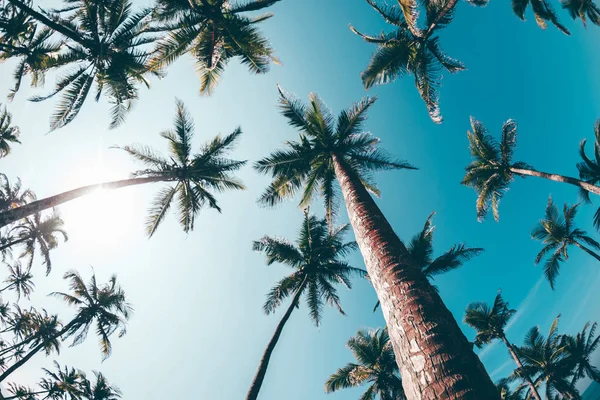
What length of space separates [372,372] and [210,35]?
19733mm

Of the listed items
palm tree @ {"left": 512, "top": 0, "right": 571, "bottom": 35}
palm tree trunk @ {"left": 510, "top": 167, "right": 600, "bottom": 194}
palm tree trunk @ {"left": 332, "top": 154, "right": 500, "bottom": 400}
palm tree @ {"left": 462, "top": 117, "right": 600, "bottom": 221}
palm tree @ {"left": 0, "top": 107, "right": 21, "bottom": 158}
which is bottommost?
palm tree trunk @ {"left": 332, "top": 154, "right": 500, "bottom": 400}

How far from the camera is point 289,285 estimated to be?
48.3 feet

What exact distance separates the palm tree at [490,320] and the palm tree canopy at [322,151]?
51.9 ft

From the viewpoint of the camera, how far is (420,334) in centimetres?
271

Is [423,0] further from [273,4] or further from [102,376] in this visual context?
[102,376]

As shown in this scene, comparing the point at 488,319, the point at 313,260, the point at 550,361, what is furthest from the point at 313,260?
the point at 550,361

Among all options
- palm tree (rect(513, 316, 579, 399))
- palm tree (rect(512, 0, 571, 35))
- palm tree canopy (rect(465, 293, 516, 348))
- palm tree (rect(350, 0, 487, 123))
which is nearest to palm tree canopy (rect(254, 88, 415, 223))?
palm tree (rect(350, 0, 487, 123))

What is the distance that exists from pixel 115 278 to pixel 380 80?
19.6 metres

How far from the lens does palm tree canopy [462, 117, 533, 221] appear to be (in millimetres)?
15328

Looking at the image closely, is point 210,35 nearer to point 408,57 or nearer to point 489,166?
point 408,57

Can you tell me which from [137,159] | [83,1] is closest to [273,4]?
[83,1]

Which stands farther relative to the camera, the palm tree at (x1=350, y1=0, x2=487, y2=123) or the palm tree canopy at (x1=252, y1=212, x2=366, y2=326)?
the palm tree canopy at (x1=252, y1=212, x2=366, y2=326)

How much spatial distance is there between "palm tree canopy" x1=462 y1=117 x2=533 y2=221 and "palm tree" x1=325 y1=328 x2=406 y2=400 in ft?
34.8

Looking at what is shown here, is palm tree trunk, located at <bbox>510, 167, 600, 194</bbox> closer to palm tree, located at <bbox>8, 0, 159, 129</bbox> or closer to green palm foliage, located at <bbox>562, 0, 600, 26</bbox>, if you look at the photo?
green palm foliage, located at <bbox>562, 0, 600, 26</bbox>
